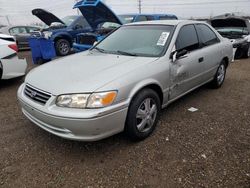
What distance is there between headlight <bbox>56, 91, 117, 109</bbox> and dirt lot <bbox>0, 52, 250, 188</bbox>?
69 cm

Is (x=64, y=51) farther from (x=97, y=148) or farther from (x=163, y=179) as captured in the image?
(x=163, y=179)

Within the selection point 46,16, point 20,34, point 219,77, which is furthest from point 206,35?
point 20,34

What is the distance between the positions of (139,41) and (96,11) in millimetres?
4316

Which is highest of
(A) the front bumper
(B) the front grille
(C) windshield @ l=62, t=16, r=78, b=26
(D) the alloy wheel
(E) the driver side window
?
(E) the driver side window

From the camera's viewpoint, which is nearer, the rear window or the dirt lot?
the dirt lot

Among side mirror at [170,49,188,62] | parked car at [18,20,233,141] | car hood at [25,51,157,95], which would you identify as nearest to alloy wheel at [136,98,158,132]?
parked car at [18,20,233,141]

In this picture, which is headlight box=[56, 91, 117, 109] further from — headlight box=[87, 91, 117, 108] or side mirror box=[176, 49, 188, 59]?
side mirror box=[176, 49, 188, 59]

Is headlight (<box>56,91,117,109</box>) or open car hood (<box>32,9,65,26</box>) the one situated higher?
open car hood (<box>32,9,65,26</box>)

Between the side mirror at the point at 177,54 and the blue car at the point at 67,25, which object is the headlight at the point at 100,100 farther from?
the blue car at the point at 67,25

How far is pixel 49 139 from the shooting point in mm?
2953

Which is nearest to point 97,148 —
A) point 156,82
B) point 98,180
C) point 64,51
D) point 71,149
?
point 71,149

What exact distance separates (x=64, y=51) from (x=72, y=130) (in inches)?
295

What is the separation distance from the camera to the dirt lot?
88.3 inches

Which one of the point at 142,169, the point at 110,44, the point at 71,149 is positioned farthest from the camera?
the point at 110,44
